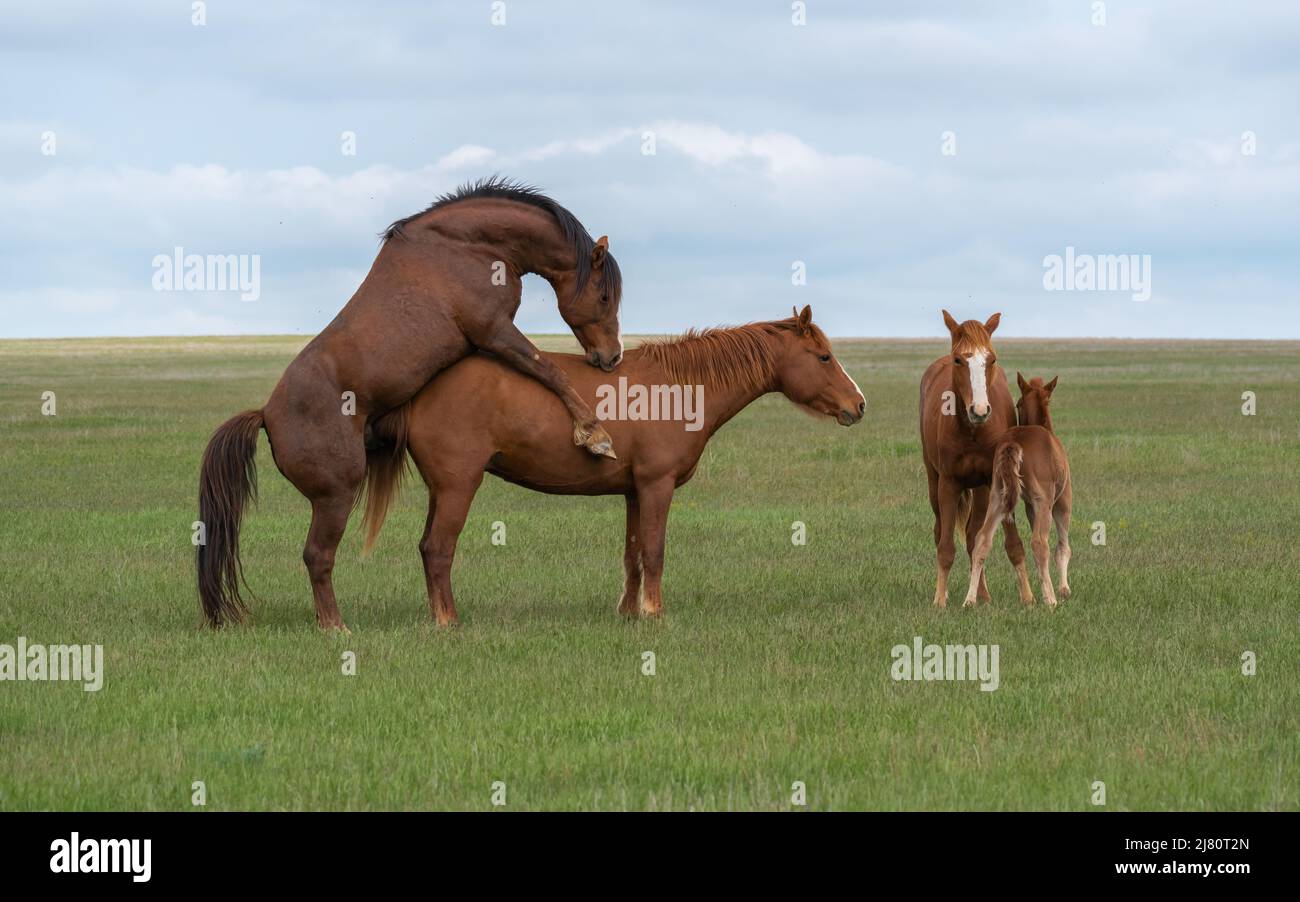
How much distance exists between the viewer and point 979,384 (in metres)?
11.4

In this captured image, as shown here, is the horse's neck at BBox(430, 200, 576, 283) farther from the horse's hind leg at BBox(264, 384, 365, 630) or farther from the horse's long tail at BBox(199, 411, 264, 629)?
the horse's long tail at BBox(199, 411, 264, 629)

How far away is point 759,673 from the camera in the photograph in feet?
31.9

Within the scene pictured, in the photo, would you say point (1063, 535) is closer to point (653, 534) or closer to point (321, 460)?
point (653, 534)

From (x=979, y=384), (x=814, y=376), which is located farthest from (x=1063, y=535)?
(x=814, y=376)

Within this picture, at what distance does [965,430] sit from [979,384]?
32.2 inches

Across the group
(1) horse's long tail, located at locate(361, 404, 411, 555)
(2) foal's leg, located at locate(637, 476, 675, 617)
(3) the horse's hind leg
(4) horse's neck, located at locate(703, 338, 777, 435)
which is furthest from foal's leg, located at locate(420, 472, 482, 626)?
(4) horse's neck, located at locate(703, 338, 777, 435)

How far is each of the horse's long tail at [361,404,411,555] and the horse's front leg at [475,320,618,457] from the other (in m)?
0.85

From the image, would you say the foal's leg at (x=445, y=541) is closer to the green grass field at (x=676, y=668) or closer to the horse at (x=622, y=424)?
the horse at (x=622, y=424)

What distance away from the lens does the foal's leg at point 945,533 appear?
12.2 m

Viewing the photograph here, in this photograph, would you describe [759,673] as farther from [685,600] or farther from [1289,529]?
[1289,529]

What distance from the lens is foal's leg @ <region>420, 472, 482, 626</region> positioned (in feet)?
37.6

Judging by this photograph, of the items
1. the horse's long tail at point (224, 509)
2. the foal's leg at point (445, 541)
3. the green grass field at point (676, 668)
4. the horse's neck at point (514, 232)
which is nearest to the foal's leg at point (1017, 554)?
the green grass field at point (676, 668)
